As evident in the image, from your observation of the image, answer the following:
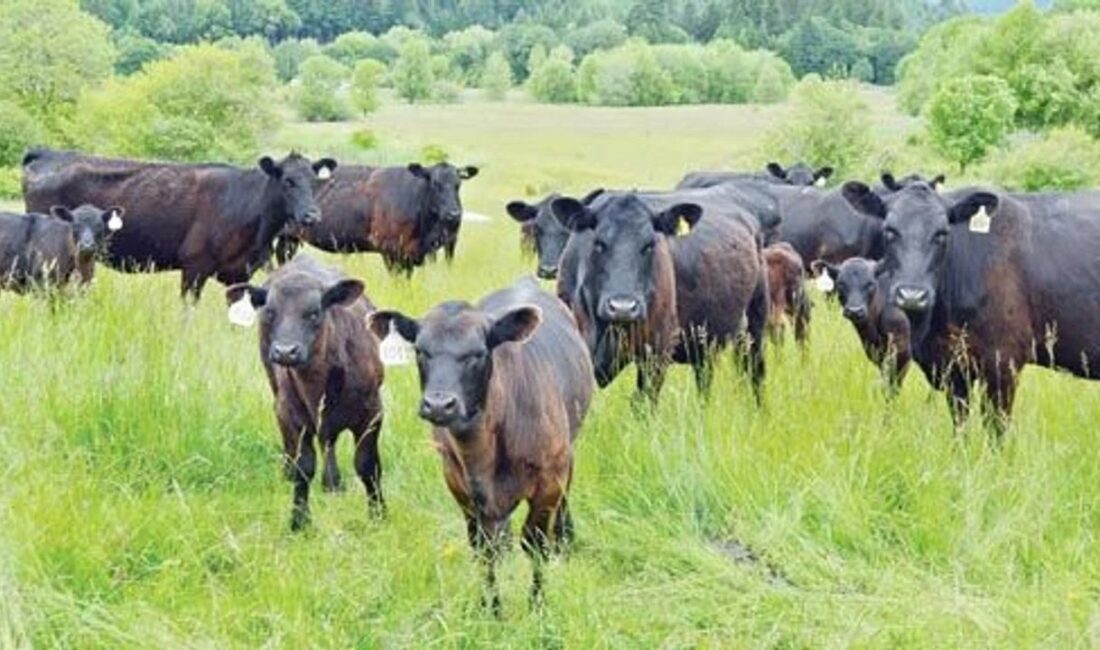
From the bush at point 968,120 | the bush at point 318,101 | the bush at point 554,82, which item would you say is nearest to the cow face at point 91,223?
the bush at point 968,120

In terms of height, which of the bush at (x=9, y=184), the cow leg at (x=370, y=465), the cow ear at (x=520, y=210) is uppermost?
the cow ear at (x=520, y=210)

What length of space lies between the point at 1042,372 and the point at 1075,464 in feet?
10.2

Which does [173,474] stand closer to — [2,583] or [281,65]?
[2,583]

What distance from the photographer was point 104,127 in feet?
191

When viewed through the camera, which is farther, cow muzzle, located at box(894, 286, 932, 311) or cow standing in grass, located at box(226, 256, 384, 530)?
cow muzzle, located at box(894, 286, 932, 311)

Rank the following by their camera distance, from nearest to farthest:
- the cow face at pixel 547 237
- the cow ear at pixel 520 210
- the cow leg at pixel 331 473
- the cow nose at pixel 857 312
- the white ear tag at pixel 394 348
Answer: the white ear tag at pixel 394 348, the cow leg at pixel 331 473, the cow nose at pixel 857 312, the cow ear at pixel 520 210, the cow face at pixel 547 237

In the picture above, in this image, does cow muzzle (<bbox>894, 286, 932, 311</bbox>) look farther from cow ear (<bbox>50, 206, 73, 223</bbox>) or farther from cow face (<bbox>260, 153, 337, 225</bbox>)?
cow ear (<bbox>50, 206, 73, 223</bbox>)

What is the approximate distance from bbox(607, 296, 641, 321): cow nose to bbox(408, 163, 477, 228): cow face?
1091 centimetres

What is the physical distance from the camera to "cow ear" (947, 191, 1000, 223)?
7.93 m

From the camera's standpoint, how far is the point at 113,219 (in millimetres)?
13281

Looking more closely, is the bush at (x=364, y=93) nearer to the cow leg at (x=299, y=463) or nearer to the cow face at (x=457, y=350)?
the cow leg at (x=299, y=463)

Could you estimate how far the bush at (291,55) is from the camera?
13562cm

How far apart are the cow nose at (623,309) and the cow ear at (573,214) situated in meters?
0.79

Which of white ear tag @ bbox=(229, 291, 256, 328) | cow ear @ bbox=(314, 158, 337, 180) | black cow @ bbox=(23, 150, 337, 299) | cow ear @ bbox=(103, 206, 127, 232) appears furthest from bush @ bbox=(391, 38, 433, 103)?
white ear tag @ bbox=(229, 291, 256, 328)
